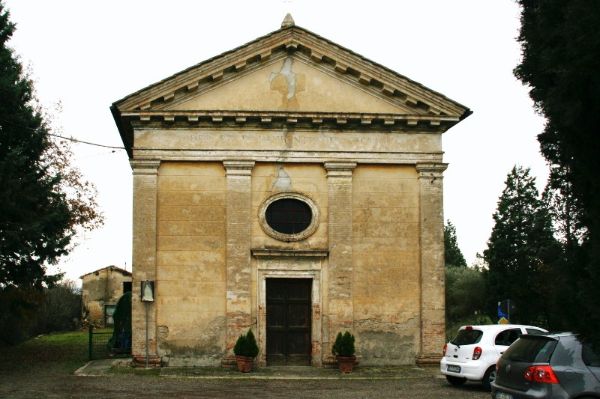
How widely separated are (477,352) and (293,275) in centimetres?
624

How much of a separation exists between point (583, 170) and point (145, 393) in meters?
10.6

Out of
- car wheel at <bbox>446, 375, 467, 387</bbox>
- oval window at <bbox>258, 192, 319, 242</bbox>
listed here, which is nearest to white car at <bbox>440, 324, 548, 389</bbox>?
car wheel at <bbox>446, 375, 467, 387</bbox>

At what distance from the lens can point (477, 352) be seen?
17.1 meters

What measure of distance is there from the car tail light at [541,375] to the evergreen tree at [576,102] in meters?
1.61

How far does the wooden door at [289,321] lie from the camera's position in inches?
854

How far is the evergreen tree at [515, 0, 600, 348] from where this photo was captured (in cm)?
830

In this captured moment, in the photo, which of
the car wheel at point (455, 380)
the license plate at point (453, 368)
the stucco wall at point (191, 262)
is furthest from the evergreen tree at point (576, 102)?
the stucco wall at point (191, 262)

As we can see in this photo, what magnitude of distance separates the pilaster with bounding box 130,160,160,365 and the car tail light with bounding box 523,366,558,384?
12310 mm

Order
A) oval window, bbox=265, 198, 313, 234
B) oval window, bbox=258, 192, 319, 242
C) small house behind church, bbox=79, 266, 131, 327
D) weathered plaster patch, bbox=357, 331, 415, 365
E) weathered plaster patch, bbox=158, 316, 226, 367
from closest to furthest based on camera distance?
weathered plaster patch, bbox=158, 316, 226, 367 < weathered plaster patch, bbox=357, 331, 415, 365 < oval window, bbox=258, 192, 319, 242 < oval window, bbox=265, 198, 313, 234 < small house behind church, bbox=79, 266, 131, 327

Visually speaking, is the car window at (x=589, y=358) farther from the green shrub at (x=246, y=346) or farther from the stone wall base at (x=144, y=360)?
the stone wall base at (x=144, y=360)

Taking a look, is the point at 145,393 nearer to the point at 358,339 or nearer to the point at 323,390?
the point at 323,390

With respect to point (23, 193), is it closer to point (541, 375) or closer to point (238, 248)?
point (238, 248)

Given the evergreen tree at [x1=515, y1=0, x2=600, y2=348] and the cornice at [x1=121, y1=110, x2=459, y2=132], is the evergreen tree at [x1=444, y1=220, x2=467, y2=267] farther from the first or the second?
the evergreen tree at [x1=515, y1=0, x2=600, y2=348]

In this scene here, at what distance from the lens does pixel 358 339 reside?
2156 centimetres
